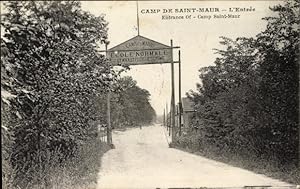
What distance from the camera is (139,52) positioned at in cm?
542

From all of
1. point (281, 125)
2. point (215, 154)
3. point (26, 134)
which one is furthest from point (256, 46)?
point (26, 134)

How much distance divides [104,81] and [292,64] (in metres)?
2.24

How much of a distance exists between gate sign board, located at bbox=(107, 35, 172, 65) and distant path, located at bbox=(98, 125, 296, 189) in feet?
2.84

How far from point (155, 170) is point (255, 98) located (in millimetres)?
1570

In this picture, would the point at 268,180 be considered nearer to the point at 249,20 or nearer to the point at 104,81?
the point at 249,20

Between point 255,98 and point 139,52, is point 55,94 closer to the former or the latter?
point 139,52

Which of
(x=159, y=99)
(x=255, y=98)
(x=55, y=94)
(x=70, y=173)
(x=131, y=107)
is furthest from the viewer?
(x=255, y=98)

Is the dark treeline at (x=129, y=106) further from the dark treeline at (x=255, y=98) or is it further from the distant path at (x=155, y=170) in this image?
the dark treeline at (x=255, y=98)

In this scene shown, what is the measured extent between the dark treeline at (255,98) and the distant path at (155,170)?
388 mm

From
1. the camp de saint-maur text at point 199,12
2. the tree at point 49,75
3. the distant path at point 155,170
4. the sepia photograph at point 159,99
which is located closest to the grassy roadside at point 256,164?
the sepia photograph at point 159,99

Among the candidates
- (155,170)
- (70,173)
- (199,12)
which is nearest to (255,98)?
(199,12)

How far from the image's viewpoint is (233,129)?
6.17 meters

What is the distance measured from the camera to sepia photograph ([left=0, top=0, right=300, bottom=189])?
488 cm

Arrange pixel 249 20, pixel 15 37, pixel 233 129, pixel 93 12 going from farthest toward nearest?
pixel 233 129 < pixel 249 20 < pixel 93 12 < pixel 15 37
